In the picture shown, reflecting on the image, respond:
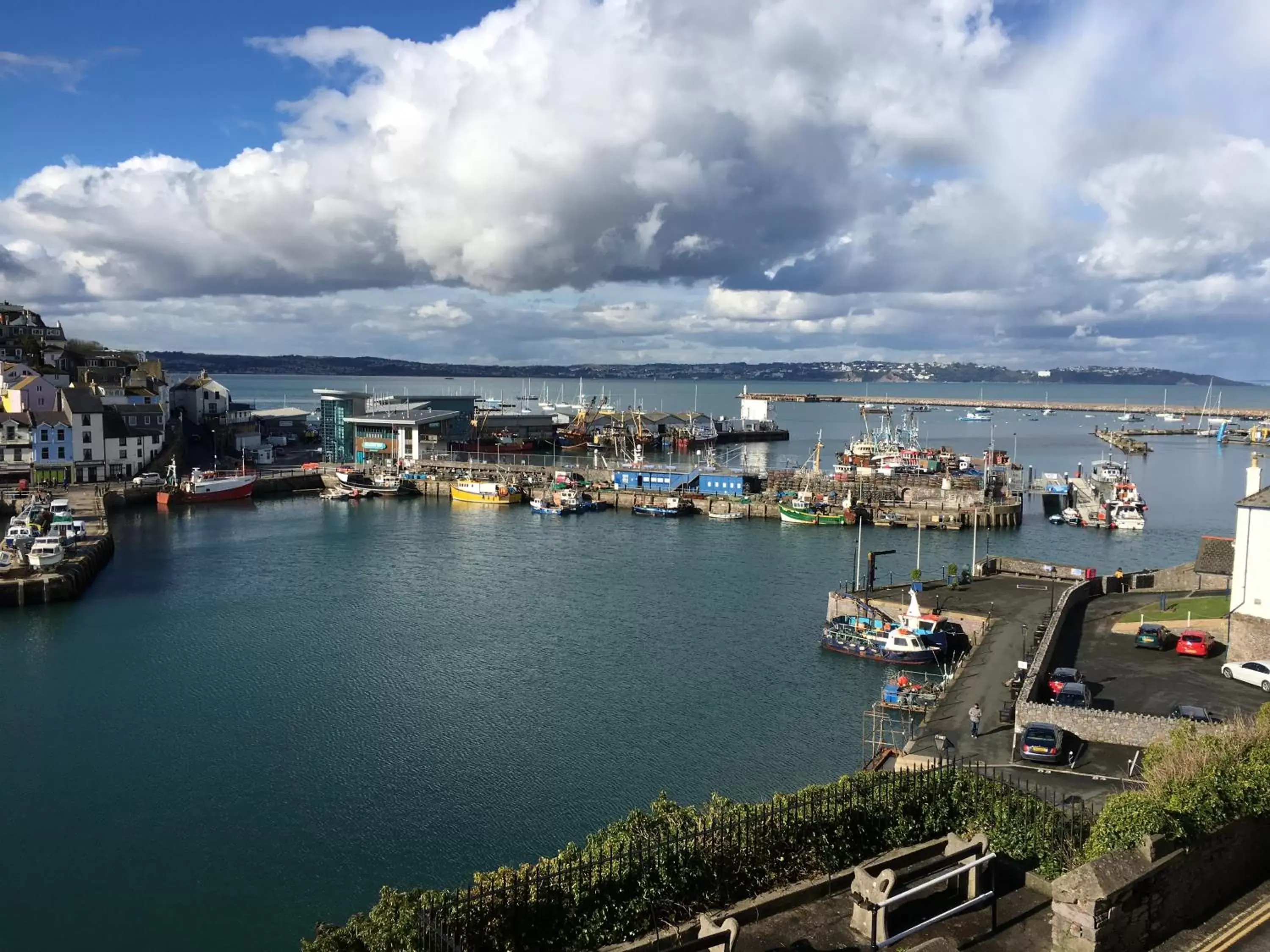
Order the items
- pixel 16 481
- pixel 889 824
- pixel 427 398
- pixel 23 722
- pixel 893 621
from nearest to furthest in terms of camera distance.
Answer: pixel 889 824 → pixel 23 722 → pixel 893 621 → pixel 16 481 → pixel 427 398

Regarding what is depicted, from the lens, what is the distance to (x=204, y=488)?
54.9 m

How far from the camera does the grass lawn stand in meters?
23.2

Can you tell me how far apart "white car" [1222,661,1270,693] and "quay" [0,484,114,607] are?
108 ft

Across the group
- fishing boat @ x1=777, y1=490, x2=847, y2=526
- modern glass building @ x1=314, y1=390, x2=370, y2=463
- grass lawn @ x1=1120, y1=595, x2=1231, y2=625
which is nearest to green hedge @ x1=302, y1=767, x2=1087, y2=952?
grass lawn @ x1=1120, y1=595, x2=1231, y2=625

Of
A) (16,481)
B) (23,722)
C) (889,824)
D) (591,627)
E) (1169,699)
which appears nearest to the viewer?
(889,824)

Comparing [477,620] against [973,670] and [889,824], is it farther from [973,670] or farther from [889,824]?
[889,824]

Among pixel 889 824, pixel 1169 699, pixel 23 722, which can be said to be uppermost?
pixel 889 824

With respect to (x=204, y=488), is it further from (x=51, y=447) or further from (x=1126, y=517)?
(x=1126, y=517)

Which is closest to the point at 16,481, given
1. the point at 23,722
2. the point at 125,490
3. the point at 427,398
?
the point at 125,490

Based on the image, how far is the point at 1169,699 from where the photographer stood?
715 inches

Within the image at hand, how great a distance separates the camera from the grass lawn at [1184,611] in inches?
913

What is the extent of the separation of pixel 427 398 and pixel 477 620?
5275 centimetres

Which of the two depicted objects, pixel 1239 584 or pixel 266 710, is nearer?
pixel 1239 584

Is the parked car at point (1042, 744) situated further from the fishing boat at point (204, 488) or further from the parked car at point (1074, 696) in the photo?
the fishing boat at point (204, 488)
